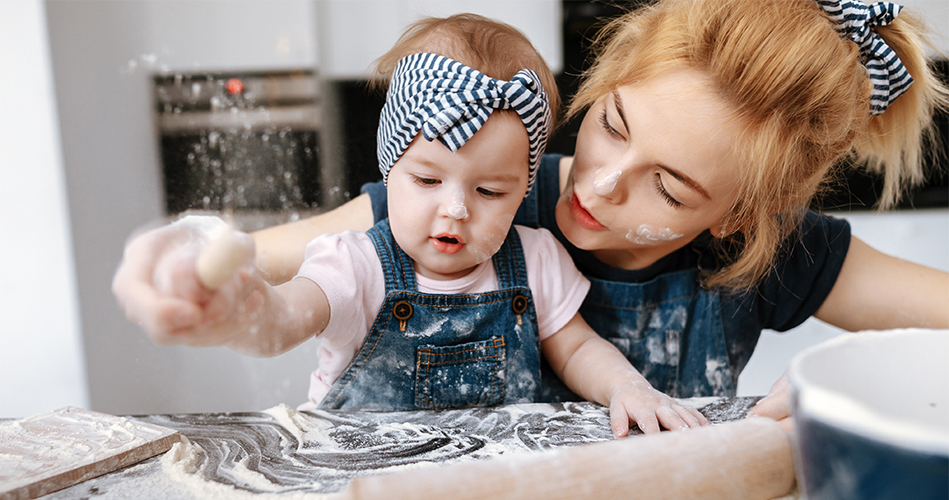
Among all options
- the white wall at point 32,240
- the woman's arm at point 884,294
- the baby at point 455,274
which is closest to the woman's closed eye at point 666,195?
the baby at point 455,274

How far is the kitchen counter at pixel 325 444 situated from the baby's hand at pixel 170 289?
0.45ft

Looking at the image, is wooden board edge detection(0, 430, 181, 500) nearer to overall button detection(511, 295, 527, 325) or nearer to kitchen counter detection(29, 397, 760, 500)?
kitchen counter detection(29, 397, 760, 500)

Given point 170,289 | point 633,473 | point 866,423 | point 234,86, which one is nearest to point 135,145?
point 234,86

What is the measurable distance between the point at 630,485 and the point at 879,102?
1.88 feet

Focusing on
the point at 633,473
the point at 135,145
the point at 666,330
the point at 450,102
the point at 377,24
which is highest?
the point at 377,24

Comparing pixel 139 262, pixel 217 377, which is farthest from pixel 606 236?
pixel 217 377

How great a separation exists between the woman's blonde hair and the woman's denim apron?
86mm

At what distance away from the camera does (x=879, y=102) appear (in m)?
0.68

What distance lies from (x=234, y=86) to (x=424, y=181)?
0.98 meters

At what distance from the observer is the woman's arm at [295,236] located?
788mm

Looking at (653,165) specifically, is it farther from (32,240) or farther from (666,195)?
(32,240)

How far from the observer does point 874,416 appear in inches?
9.4

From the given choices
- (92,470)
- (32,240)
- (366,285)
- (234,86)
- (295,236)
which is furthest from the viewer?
(234,86)

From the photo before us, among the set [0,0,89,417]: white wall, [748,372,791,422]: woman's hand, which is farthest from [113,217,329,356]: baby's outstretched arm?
[0,0,89,417]: white wall
